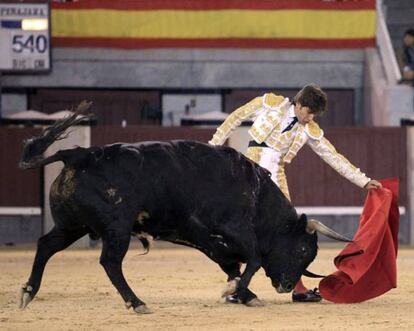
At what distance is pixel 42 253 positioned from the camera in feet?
26.9

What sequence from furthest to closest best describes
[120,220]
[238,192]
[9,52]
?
[9,52] → [238,192] → [120,220]

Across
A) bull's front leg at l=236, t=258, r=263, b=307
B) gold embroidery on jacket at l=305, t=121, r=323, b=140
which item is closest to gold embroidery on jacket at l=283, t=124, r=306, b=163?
gold embroidery on jacket at l=305, t=121, r=323, b=140

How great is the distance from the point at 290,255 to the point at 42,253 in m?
1.50

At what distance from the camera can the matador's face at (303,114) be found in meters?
8.66

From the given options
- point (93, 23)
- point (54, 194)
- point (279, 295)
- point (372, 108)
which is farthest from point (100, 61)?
point (54, 194)

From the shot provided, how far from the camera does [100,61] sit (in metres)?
18.5

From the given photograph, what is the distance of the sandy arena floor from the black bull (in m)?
0.22

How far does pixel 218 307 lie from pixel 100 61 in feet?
34.3

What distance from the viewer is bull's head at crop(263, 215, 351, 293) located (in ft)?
28.5

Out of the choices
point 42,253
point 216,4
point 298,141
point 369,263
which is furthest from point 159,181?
point 216,4

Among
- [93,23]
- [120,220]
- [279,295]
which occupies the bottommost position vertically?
[279,295]

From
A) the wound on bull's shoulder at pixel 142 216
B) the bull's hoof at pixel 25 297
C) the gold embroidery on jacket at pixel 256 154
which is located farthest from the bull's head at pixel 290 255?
the bull's hoof at pixel 25 297

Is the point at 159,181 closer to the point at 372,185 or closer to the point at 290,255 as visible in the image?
the point at 290,255

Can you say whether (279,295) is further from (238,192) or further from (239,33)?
(239,33)
